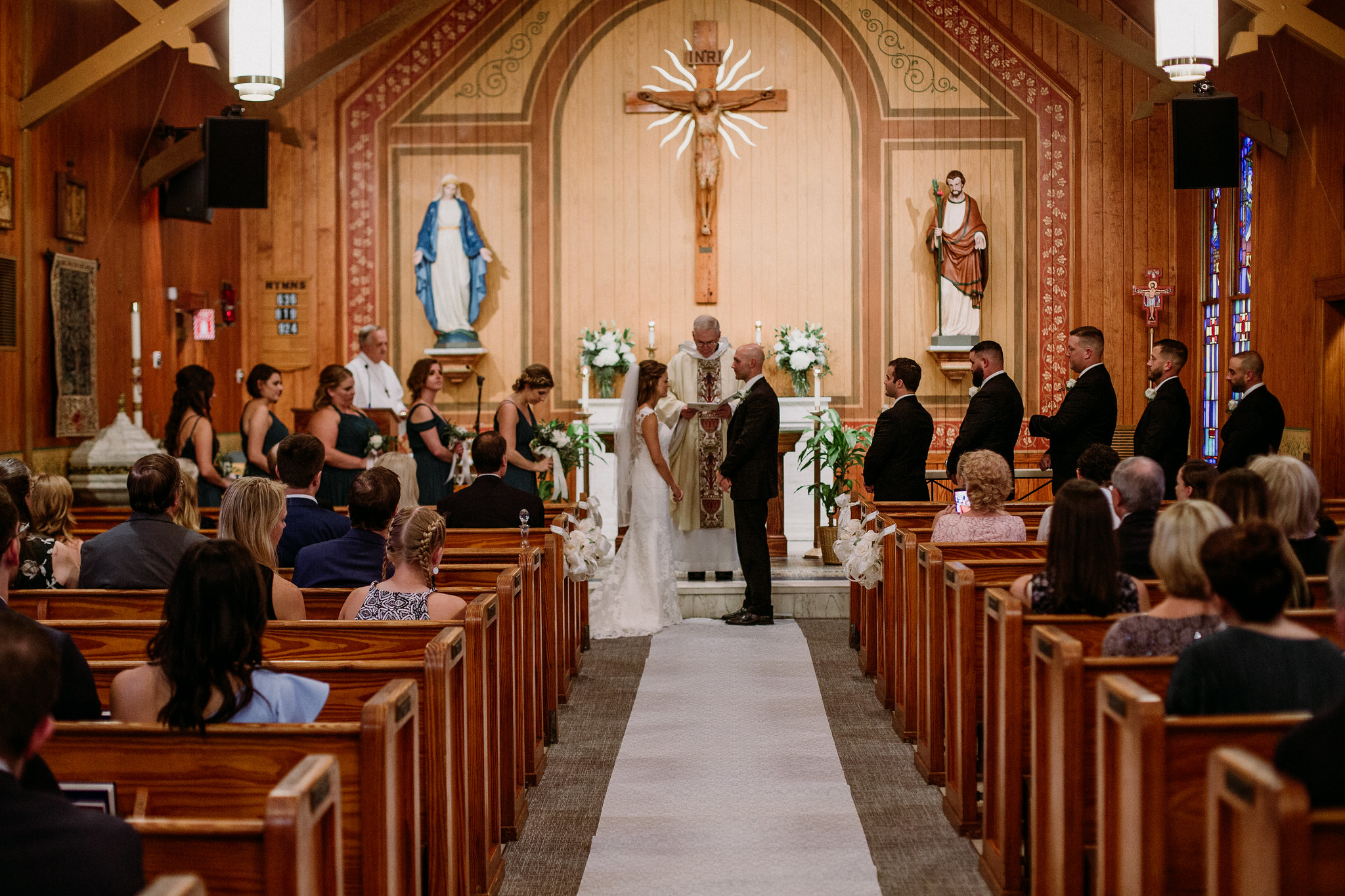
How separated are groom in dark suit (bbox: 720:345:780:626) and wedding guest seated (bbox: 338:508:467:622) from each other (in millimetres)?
3369

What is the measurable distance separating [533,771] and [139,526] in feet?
4.70

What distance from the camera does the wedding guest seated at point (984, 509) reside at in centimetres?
454

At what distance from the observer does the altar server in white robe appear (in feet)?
29.4

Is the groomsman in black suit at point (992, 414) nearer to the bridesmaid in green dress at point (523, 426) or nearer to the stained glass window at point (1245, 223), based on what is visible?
the bridesmaid in green dress at point (523, 426)

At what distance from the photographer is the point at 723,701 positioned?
509cm

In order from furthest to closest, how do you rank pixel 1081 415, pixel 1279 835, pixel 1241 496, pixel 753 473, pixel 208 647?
pixel 753 473
pixel 1081 415
pixel 1241 496
pixel 208 647
pixel 1279 835

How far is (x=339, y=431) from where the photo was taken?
661cm

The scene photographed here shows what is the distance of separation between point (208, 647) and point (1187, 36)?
5457 mm

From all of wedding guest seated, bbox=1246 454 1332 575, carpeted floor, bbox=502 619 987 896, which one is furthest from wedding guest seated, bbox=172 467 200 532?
wedding guest seated, bbox=1246 454 1332 575

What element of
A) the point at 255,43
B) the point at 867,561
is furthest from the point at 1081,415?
the point at 255,43

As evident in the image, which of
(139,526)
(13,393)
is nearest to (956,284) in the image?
(13,393)

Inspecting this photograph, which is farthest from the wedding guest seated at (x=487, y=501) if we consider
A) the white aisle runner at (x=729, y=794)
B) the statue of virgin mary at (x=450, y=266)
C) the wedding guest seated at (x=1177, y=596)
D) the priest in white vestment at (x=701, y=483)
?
the statue of virgin mary at (x=450, y=266)

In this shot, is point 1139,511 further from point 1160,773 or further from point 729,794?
point 1160,773

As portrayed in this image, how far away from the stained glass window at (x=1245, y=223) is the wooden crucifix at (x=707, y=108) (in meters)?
3.30
